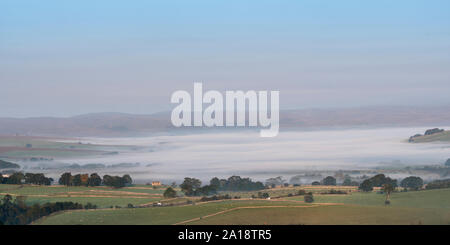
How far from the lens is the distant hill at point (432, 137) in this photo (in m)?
36.4

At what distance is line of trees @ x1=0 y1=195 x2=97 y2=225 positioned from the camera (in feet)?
76.0

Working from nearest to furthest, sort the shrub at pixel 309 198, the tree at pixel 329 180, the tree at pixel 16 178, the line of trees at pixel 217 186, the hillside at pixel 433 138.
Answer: the shrub at pixel 309 198
the line of trees at pixel 217 186
the tree at pixel 329 180
the tree at pixel 16 178
the hillside at pixel 433 138

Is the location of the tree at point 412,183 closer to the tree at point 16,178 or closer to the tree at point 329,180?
the tree at point 329,180

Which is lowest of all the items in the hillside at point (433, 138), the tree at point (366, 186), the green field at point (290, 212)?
the green field at point (290, 212)

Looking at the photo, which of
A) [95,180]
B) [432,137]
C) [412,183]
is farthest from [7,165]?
[432,137]

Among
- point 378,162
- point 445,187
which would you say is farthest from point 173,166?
point 445,187

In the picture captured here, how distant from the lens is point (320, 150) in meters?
33.8

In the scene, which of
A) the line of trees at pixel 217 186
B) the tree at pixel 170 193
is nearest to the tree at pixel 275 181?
the line of trees at pixel 217 186

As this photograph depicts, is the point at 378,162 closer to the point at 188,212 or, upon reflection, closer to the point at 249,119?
the point at 249,119

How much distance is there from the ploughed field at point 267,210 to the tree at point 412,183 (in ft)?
3.56

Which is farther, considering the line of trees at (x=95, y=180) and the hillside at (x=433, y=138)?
the hillside at (x=433, y=138)

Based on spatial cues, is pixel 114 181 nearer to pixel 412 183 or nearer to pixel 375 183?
pixel 375 183

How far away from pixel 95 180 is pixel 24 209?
16.7 ft

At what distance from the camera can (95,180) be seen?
96.1ft
